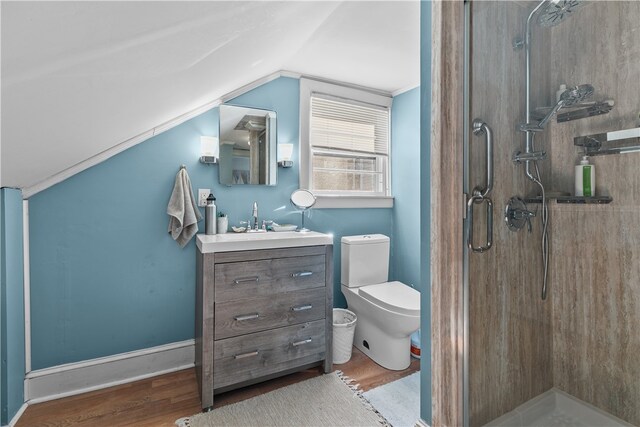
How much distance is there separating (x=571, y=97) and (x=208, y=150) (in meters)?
2.09

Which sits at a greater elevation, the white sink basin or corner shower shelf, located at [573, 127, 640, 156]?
corner shower shelf, located at [573, 127, 640, 156]

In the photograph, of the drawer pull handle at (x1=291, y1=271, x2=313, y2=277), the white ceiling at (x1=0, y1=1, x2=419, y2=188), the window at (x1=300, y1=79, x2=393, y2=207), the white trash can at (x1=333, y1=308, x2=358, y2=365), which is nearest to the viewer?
the white ceiling at (x1=0, y1=1, x2=419, y2=188)

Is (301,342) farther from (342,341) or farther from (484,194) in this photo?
(484,194)

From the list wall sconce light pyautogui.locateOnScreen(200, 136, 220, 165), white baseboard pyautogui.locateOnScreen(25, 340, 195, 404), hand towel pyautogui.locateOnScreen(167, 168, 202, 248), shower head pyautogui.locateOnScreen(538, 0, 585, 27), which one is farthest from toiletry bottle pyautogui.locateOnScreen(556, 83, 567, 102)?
white baseboard pyautogui.locateOnScreen(25, 340, 195, 404)

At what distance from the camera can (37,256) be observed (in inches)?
64.6

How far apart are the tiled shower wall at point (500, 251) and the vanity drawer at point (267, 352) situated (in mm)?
939

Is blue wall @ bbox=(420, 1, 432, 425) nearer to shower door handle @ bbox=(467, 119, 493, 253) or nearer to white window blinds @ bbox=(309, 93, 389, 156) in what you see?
shower door handle @ bbox=(467, 119, 493, 253)

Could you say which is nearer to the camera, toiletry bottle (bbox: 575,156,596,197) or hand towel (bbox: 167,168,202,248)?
toiletry bottle (bbox: 575,156,596,197)

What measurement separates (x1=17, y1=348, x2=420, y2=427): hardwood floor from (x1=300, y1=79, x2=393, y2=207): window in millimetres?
1301

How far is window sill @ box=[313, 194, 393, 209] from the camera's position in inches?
95.3

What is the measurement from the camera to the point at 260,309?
1.69 meters

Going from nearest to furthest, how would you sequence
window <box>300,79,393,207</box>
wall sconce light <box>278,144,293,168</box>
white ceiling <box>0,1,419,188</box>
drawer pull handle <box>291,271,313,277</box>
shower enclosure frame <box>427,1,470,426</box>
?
white ceiling <box>0,1,419,188</box>, shower enclosure frame <box>427,1,470,426</box>, drawer pull handle <box>291,271,313,277</box>, wall sconce light <box>278,144,293,168</box>, window <box>300,79,393,207</box>

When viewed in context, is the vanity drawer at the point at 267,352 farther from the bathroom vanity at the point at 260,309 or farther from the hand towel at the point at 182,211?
the hand towel at the point at 182,211

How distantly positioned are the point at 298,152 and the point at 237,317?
4.35ft
